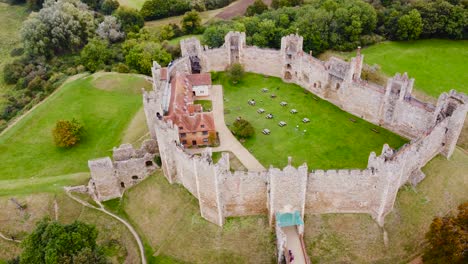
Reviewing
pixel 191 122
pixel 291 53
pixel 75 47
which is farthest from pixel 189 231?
pixel 75 47

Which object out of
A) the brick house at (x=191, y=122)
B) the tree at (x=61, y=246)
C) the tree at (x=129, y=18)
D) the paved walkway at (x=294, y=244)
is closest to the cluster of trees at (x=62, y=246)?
the tree at (x=61, y=246)

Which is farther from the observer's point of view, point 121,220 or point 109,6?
point 109,6

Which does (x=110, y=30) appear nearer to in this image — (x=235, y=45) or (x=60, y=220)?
(x=235, y=45)

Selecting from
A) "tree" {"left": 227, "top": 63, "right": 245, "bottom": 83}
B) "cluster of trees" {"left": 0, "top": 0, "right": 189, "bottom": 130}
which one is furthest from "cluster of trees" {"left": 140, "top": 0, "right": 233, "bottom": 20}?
"tree" {"left": 227, "top": 63, "right": 245, "bottom": 83}

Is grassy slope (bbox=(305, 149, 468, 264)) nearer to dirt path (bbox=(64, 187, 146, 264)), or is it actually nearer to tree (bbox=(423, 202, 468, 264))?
tree (bbox=(423, 202, 468, 264))

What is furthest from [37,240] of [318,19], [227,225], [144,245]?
[318,19]
